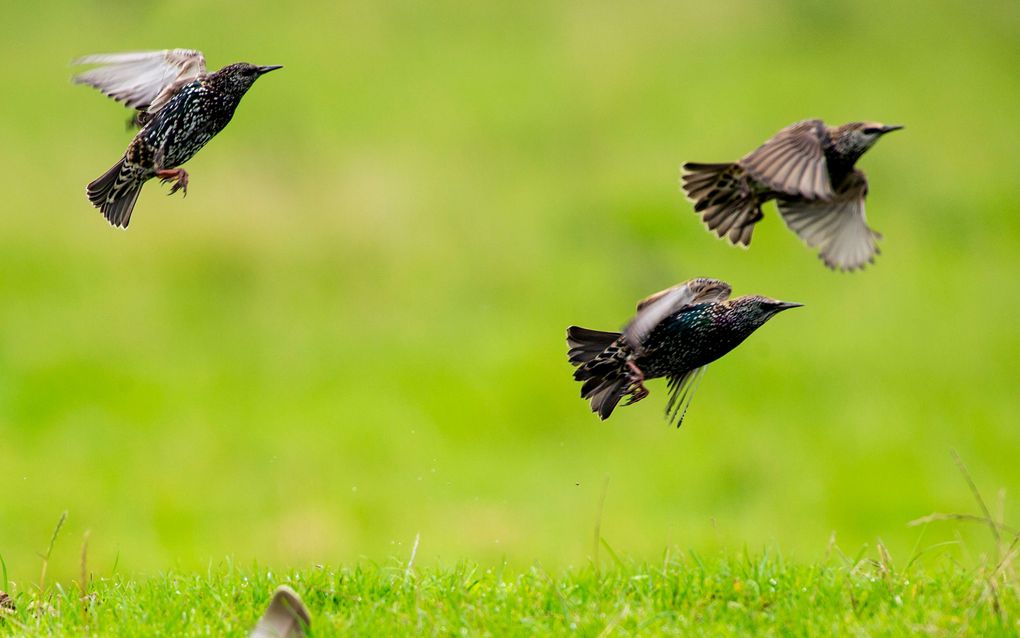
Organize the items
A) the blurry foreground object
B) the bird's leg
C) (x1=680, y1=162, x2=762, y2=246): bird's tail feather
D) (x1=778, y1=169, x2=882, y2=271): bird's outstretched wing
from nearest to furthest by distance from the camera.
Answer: the blurry foreground object
the bird's leg
(x1=680, y1=162, x2=762, y2=246): bird's tail feather
(x1=778, y1=169, x2=882, y2=271): bird's outstretched wing

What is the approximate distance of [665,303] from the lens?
643cm

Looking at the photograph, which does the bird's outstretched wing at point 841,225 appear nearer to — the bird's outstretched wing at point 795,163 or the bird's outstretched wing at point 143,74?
the bird's outstretched wing at point 795,163

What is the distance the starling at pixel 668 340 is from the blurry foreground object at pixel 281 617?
62.4 inches

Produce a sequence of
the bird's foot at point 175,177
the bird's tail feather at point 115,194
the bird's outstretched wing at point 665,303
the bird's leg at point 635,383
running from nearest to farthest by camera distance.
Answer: the bird's outstretched wing at point 665,303
the bird's foot at point 175,177
the bird's leg at point 635,383
the bird's tail feather at point 115,194

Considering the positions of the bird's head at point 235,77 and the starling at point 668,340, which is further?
the bird's head at point 235,77

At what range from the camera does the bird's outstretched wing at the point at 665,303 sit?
20.8 ft

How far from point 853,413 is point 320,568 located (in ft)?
45.6

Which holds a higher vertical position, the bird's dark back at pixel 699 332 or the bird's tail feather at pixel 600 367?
the bird's dark back at pixel 699 332

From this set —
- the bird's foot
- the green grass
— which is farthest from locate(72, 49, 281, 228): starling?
the green grass

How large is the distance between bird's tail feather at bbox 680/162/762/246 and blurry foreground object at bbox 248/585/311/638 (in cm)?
259

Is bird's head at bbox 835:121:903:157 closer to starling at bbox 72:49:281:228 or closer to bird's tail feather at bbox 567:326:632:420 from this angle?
bird's tail feather at bbox 567:326:632:420

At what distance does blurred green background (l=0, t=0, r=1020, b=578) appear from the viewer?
59.1ft

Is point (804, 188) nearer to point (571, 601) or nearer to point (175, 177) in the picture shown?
point (571, 601)

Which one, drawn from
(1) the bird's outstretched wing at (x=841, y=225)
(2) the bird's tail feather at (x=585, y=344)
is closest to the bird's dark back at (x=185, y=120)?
(2) the bird's tail feather at (x=585, y=344)
